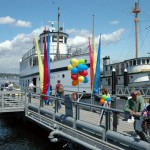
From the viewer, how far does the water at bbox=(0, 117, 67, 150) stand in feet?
41.2

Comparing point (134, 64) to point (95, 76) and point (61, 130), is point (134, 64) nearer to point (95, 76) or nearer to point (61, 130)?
point (95, 76)

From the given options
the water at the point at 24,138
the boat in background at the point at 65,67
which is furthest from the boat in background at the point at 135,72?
the water at the point at 24,138

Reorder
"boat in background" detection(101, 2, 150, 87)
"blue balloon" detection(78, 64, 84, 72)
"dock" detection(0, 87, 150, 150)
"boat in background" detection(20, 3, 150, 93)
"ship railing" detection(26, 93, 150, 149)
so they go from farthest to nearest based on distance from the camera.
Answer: "boat in background" detection(101, 2, 150, 87) < "boat in background" detection(20, 3, 150, 93) < "blue balloon" detection(78, 64, 84, 72) < "ship railing" detection(26, 93, 150, 149) < "dock" detection(0, 87, 150, 150)

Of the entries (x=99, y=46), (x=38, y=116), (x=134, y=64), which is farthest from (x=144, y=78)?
(x=38, y=116)

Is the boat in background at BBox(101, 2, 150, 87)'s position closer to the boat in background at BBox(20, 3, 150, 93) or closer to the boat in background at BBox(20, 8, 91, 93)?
the boat in background at BBox(20, 3, 150, 93)

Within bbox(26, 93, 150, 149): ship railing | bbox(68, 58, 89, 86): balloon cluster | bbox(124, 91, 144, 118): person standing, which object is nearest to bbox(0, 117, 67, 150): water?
bbox(26, 93, 150, 149): ship railing

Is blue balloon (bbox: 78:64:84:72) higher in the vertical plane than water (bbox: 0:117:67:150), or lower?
higher

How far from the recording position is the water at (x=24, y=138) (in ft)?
41.2

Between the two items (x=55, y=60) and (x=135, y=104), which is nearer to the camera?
(x=135, y=104)

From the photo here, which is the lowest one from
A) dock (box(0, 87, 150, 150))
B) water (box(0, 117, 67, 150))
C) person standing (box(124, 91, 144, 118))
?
water (box(0, 117, 67, 150))

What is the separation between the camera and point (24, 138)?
14477 mm

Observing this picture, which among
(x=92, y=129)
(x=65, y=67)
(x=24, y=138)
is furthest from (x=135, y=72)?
(x=92, y=129)

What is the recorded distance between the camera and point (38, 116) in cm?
1334

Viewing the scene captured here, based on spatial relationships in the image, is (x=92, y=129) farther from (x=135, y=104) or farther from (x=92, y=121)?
(x=92, y=121)
